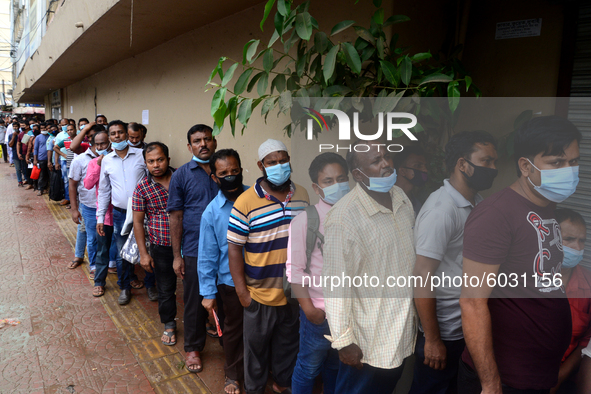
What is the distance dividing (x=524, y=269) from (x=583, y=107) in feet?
4.72

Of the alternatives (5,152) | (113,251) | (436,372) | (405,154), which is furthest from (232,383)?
(5,152)

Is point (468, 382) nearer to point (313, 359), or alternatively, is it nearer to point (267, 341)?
point (313, 359)

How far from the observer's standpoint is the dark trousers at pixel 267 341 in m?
2.54

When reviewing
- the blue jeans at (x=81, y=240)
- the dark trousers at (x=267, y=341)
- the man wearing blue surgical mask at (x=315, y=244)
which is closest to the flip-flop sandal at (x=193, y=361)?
the dark trousers at (x=267, y=341)

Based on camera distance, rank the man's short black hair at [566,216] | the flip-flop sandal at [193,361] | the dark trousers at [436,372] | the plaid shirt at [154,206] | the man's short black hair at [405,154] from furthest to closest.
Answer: the plaid shirt at [154,206] → the flip-flop sandal at [193,361] → the man's short black hair at [405,154] → the dark trousers at [436,372] → the man's short black hair at [566,216]

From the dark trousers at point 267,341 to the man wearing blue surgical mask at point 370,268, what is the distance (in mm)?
702

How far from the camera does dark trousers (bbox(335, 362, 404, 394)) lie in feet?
6.63

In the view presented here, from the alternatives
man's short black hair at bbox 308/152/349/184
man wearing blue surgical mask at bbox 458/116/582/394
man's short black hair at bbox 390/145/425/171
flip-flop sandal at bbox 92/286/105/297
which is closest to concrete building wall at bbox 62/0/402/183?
man's short black hair at bbox 308/152/349/184

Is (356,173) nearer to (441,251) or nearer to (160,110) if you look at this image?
(441,251)

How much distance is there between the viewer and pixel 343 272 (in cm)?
191

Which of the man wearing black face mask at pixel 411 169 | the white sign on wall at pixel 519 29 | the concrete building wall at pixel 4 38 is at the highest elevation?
the concrete building wall at pixel 4 38

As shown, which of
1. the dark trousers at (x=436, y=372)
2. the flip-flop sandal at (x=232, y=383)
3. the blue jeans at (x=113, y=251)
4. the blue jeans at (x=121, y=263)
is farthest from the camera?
the blue jeans at (x=113, y=251)

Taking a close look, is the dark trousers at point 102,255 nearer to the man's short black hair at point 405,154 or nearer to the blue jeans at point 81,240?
the blue jeans at point 81,240

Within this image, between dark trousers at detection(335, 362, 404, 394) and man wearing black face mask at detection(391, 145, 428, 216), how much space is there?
1.01 meters
